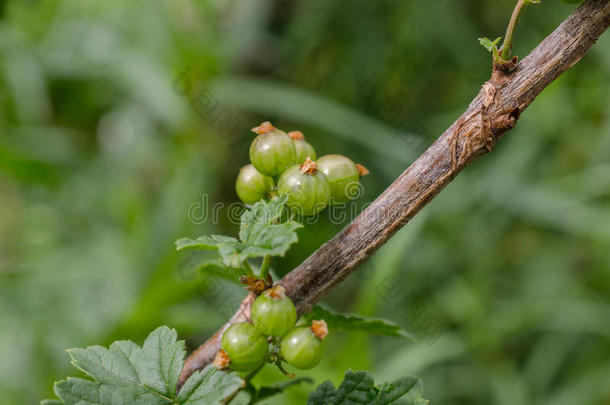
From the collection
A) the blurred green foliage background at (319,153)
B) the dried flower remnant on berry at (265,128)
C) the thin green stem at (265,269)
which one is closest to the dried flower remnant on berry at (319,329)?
the thin green stem at (265,269)

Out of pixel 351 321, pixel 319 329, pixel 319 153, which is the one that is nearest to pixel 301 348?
pixel 319 329

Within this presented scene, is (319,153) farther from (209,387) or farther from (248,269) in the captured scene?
(209,387)

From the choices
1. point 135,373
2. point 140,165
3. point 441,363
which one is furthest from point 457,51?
point 135,373

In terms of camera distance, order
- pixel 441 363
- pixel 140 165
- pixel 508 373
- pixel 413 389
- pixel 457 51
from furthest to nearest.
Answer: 1. pixel 140 165
2. pixel 457 51
3. pixel 441 363
4. pixel 508 373
5. pixel 413 389

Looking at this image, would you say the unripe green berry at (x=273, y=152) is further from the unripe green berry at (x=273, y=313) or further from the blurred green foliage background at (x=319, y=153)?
the blurred green foliage background at (x=319, y=153)

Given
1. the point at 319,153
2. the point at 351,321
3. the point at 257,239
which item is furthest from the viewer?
the point at 319,153

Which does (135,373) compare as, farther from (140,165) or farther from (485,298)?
(140,165)

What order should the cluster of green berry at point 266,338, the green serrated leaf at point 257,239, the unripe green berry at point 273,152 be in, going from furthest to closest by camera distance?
1. the unripe green berry at point 273,152
2. the cluster of green berry at point 266,338
3. the green serrated leaf at point 257,239
